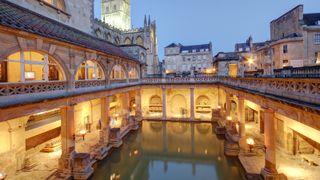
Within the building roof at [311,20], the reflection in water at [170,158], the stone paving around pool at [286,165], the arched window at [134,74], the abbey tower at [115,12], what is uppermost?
the abbey tower at [115,12]

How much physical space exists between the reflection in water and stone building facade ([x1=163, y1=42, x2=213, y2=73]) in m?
44.0

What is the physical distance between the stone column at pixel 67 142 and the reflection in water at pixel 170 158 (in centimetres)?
208

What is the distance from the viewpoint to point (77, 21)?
22000 mm

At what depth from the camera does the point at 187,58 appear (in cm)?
6831

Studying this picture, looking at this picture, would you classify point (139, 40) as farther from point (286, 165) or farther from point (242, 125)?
point (286, 165)

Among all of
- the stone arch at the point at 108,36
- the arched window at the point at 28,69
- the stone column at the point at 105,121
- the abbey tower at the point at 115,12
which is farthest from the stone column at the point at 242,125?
the abbey tower at the point at 115,12

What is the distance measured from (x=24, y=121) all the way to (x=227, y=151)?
16.5 meters

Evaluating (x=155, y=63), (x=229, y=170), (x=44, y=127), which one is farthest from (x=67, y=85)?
(x=155, y=63)

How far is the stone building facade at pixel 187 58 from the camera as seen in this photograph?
6769cm

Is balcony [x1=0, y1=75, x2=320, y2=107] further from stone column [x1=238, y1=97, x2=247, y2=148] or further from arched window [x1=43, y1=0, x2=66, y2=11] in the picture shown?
arched window [x1=43, y1=0, x2=66, y2=11]

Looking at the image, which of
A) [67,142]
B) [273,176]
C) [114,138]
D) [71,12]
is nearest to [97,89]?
[67,142]

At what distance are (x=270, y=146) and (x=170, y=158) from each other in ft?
29.0

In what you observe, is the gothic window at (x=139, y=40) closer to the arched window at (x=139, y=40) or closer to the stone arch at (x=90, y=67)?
the arched window at (x=139, y=40)

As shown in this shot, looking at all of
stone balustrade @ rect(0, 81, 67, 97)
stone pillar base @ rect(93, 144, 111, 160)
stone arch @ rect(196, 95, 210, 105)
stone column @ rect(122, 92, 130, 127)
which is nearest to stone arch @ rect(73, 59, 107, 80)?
stone balustrade @ rect(0, 81, 67, 97)
